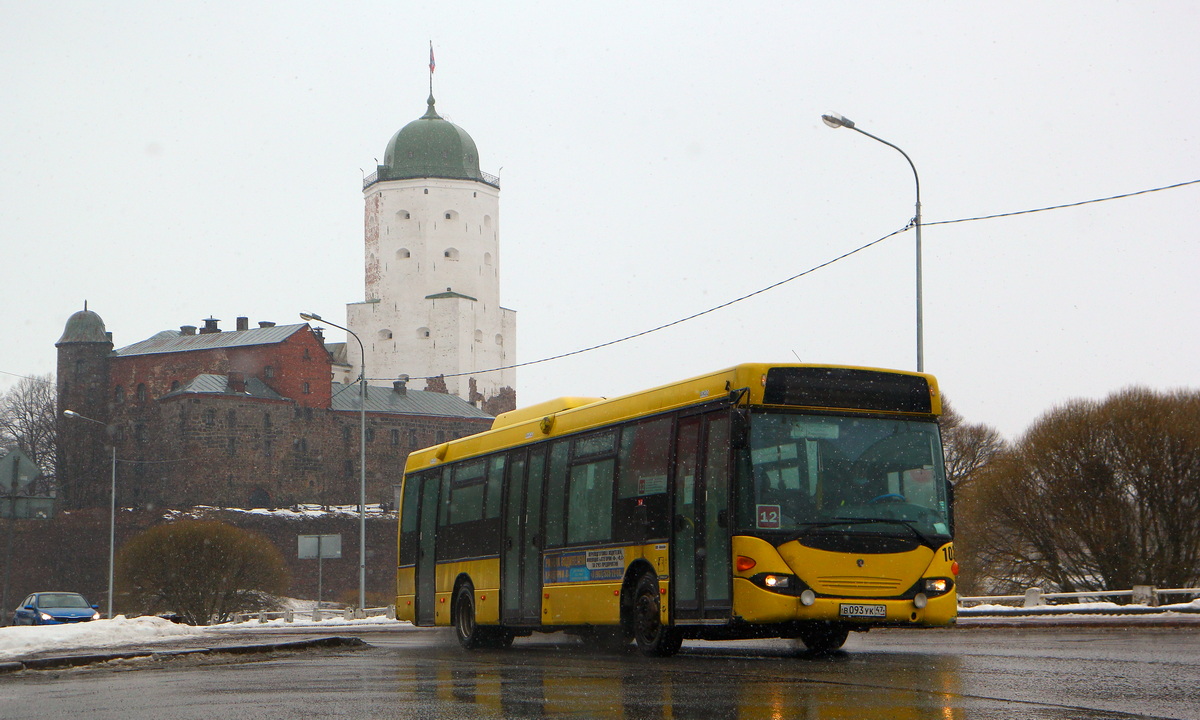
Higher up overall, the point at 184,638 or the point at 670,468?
the point at 670,468

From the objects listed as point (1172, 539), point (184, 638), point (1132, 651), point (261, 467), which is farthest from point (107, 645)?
point (261, 467)

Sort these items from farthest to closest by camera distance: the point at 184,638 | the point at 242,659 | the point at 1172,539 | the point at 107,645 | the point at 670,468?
the point at 1172,539, the point at 184,638, the point at 107,645, the point at 242,659, the point at 670,468

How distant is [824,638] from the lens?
1486 centimetres

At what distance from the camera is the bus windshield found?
13.7 metres

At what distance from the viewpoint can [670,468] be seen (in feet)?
48.5

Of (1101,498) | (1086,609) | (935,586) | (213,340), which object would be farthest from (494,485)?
(213,340)

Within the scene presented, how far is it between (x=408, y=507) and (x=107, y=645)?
4.57m

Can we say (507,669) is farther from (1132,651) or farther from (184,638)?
(184,638)

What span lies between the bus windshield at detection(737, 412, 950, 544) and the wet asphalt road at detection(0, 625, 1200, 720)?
1285 mm

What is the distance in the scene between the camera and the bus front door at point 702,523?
13773 mm

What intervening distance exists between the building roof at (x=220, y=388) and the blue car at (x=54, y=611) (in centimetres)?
6134

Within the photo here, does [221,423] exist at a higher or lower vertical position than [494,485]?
higher

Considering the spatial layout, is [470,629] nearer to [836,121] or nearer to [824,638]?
[824,638]

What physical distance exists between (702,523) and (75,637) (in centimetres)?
1119
